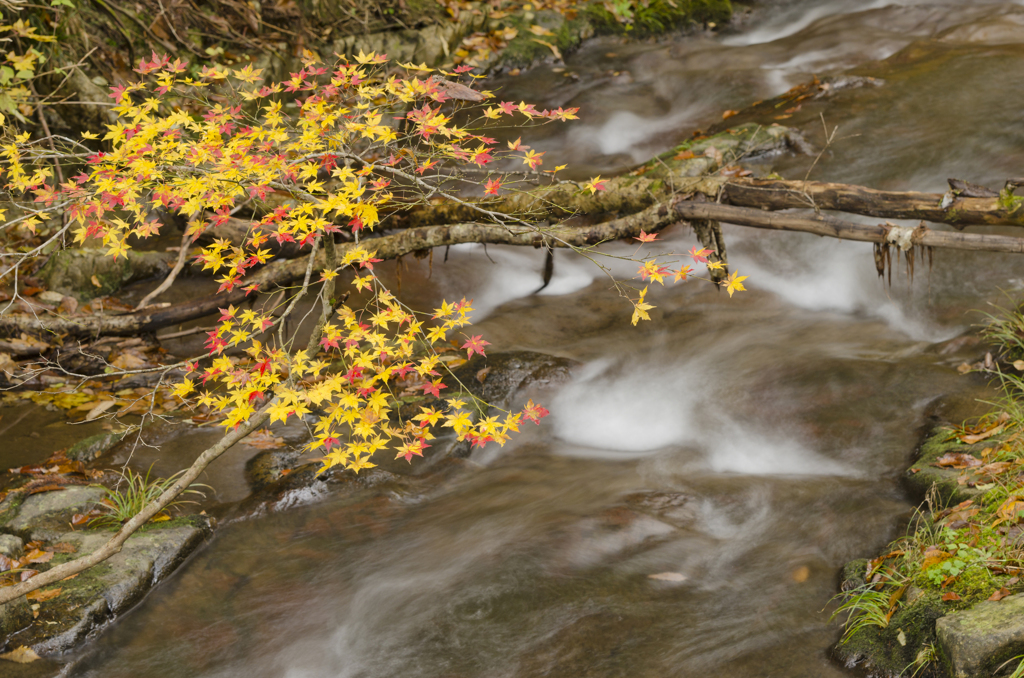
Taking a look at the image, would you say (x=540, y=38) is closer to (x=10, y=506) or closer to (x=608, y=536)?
(x=608, y=536)

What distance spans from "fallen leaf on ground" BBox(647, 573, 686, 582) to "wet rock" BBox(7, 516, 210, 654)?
257 centimetres

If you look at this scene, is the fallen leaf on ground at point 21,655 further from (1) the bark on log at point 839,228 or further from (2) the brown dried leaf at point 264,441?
(1) the bark on log at point 839,228

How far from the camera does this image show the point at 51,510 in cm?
403

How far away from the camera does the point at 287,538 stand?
4078mm

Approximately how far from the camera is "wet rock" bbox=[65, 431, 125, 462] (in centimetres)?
462

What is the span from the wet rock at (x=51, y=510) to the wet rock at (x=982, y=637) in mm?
4309

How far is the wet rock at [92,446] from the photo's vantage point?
182 inches

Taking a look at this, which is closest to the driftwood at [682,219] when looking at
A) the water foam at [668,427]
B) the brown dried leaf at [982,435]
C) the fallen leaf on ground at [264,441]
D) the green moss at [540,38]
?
the brown dried leaf at [982,435]

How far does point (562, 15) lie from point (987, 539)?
10.0 meters

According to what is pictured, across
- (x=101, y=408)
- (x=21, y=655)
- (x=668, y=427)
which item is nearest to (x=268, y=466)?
(x=101, y=408)

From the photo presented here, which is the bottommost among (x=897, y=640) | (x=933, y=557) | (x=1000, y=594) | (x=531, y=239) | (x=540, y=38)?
(x=897, y=640)

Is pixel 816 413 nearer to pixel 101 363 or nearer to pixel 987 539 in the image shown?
pixel 987 539

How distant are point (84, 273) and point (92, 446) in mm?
2261

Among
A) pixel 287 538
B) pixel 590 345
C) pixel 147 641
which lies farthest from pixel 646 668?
pixel 590 345
